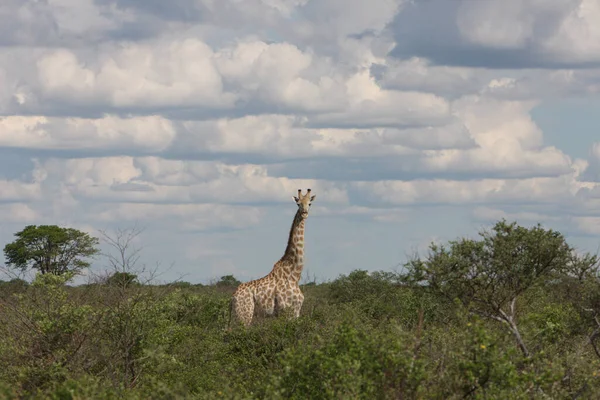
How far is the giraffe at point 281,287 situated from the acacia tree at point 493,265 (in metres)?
6.92

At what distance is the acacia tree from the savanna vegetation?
0.9 inches

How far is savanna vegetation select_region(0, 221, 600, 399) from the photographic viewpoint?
11664 millimetres

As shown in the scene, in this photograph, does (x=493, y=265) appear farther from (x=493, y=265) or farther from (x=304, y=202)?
(x=304, y=202)

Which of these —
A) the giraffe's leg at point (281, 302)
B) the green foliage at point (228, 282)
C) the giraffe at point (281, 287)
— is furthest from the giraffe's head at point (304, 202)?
the green foliage at point (228, 282)

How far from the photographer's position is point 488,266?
15359mm

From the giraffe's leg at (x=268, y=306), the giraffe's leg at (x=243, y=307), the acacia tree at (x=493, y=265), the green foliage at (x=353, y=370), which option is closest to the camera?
the green foliage at (x=353, y=370)

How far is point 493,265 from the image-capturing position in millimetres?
15312

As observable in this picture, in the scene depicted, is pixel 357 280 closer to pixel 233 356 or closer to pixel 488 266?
pixel 233 356

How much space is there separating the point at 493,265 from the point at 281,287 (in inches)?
325

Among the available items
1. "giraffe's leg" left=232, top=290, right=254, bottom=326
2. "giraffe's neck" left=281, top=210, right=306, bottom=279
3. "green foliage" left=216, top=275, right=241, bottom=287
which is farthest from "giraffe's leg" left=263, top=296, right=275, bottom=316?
"green foliage" left=216, top=275, right=241, bottom=287

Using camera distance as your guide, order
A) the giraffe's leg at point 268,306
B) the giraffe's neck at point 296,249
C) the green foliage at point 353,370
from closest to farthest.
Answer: the green foliage at point 353,370
the giraffe's leg at point 268,306
the giraffe's neck at point 296,249

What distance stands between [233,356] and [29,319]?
455 centimetres

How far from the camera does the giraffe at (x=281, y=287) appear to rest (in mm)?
22359

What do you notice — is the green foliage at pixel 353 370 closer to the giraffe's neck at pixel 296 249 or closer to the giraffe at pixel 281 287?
the giraffe at pixel 281 287
